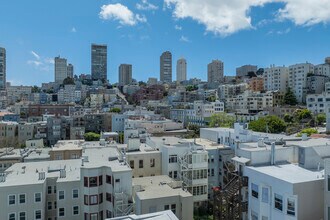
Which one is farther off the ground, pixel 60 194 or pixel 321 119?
pixel 321 119

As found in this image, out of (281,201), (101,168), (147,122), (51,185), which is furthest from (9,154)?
(281,201)

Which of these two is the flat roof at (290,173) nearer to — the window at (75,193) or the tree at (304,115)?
the window at (75,193)

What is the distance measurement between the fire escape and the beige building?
8.04ft

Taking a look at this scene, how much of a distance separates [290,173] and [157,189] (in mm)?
12231

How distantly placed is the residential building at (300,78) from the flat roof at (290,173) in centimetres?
10507

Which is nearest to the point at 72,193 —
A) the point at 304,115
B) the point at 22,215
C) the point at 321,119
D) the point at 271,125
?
the point at 22,215

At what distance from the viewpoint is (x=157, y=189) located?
27094 mm

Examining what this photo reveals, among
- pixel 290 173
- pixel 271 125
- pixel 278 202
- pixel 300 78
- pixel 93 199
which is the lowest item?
pixel 93 199

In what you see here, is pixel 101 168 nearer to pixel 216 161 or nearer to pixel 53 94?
pixel 216 161

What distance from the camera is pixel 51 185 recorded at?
28.9 metres

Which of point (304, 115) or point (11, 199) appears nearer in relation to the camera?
point (11, 199)

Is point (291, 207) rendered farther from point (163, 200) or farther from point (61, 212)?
point (61, 212)

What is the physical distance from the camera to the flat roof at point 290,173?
707 inches

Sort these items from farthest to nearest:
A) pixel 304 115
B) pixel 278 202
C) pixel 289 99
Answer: pixel 289 99 < pixel 304 115 < pixel 278 202
